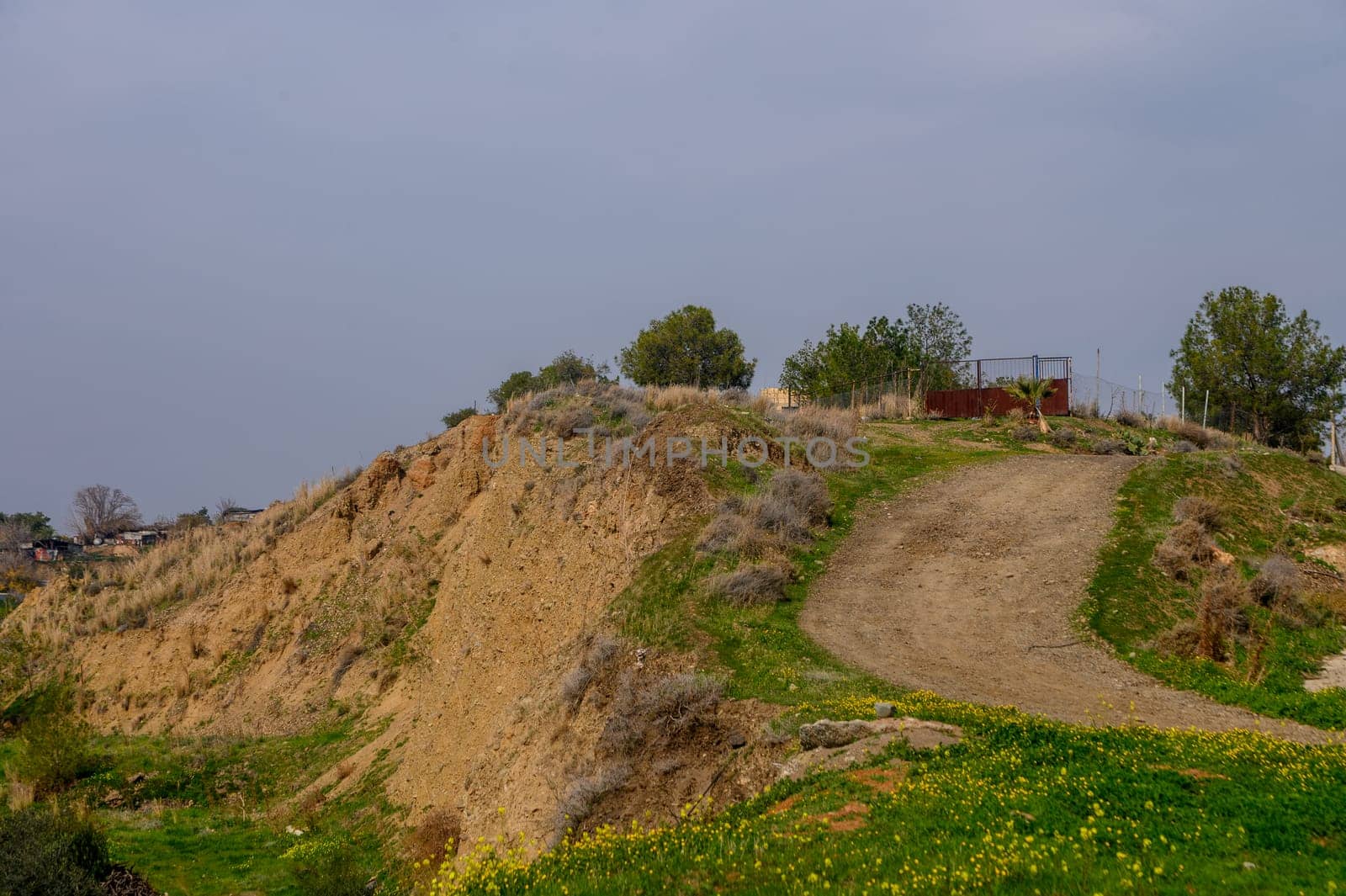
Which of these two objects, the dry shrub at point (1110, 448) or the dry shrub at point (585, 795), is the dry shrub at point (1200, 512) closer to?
the dry shrub at point (1110, 448)

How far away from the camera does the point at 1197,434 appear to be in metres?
32.0

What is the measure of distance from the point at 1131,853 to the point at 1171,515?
49.6 feet

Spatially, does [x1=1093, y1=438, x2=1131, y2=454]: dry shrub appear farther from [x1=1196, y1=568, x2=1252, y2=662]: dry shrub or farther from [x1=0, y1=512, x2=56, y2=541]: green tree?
[x1=0, y1=512, x2=56, y2=541]: green tree

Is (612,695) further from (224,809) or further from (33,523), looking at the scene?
(33,523)

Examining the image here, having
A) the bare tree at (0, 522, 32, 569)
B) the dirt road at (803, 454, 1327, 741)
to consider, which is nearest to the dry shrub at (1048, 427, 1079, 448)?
the dirt road at (803, 454, 1327, 741)

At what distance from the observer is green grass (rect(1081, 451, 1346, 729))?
13391 mm

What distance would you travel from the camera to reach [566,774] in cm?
1225

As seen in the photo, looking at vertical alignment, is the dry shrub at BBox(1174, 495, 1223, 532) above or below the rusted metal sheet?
below

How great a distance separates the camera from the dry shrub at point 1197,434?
31.3m

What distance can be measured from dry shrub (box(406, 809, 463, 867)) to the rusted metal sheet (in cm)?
2578

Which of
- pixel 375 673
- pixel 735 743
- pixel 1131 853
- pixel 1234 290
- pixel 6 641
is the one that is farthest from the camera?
pixel 1234 290

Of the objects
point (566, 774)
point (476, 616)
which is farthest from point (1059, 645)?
point (476, 616)

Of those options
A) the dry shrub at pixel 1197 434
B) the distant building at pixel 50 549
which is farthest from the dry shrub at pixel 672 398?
the distant building at pixel 50 549

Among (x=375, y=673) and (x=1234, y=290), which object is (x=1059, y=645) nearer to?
(x=375, y=673)
